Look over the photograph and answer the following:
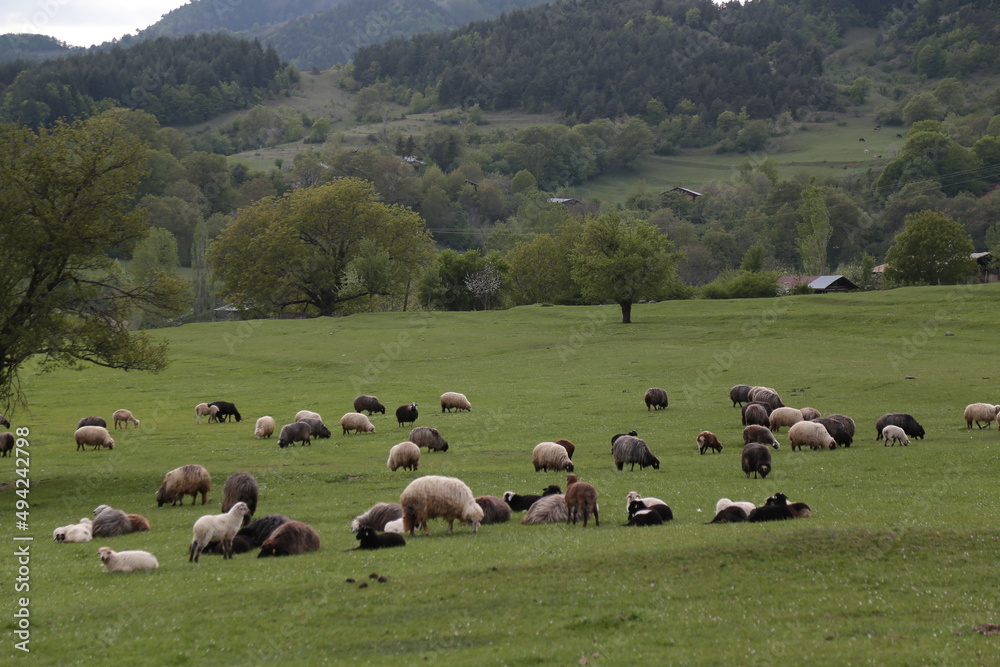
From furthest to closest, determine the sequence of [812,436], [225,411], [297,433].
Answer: [225,411] → [297,433] → [812,436]

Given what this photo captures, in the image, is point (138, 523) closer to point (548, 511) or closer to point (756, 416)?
point (548, 511)

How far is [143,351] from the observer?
26906mm

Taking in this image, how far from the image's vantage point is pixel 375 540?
15852 millimetres

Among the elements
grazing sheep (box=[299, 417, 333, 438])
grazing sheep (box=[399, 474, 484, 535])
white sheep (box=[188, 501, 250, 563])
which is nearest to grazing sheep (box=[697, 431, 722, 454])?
grazing sheep (box=[399, 474, 484, 535])

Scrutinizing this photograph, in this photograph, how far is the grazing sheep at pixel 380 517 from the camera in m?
18.3

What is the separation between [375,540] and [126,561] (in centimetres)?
444

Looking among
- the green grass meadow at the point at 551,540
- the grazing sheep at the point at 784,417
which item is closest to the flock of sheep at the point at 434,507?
the green grass meadow at the point at 551,540

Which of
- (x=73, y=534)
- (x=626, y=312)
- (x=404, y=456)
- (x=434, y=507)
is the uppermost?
(x=626, y=312)

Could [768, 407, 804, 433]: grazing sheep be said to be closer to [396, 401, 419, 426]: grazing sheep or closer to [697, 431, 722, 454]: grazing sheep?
[697, 431, 722, 454]: grazing sheep

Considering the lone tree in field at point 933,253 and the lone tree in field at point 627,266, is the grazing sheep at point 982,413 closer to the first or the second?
the lone tree in field at point 627,266

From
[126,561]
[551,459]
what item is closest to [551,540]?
[126,561]

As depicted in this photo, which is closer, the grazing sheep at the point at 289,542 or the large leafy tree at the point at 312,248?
the grazing sheep at the point at 289,542

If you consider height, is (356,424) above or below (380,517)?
below

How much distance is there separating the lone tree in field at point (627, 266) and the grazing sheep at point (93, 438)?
160 feet
